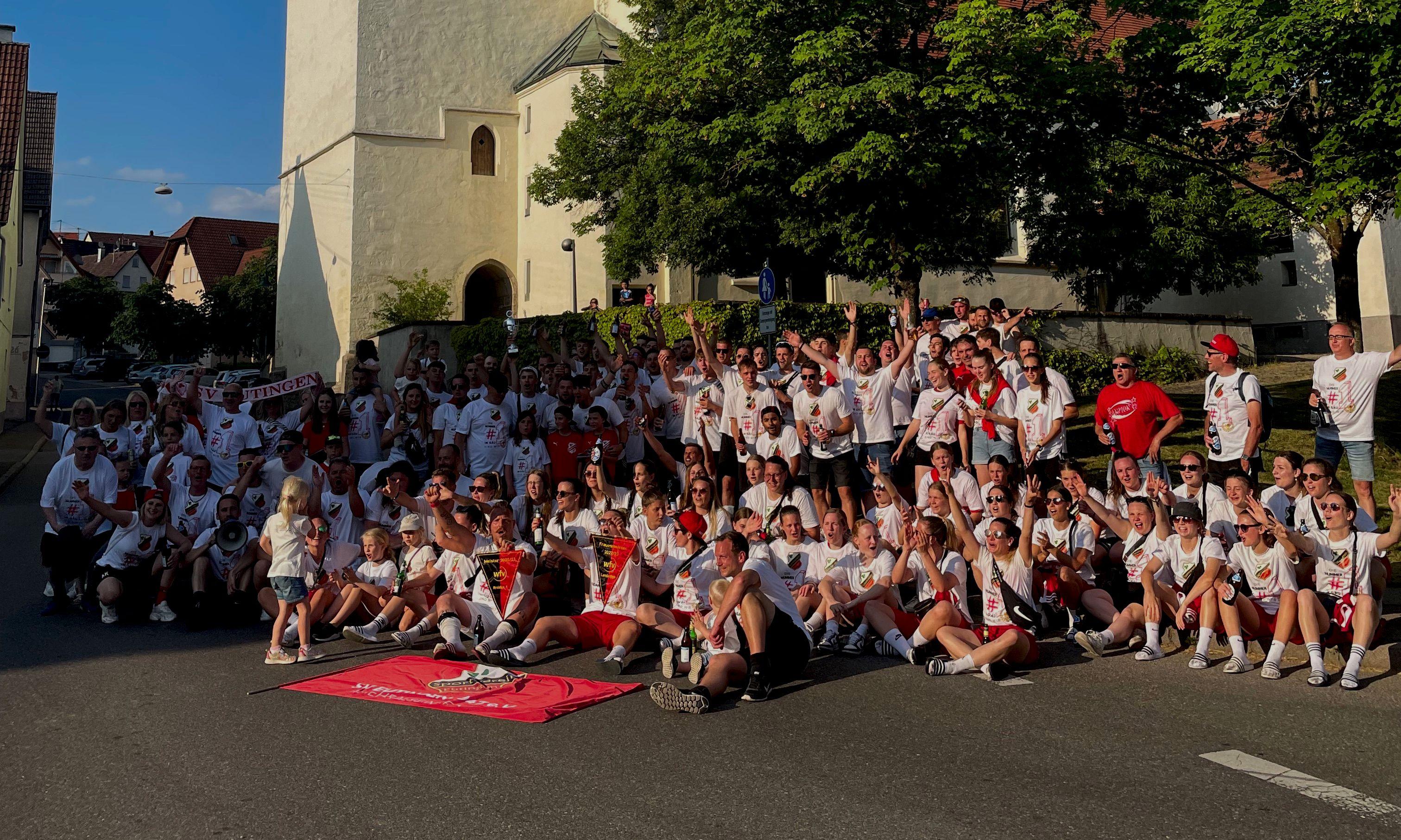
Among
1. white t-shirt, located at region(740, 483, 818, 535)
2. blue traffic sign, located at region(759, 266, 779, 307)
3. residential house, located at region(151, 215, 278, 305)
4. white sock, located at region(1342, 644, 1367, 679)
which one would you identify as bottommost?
white sock, located at region(1342, 644, 1367, 679)

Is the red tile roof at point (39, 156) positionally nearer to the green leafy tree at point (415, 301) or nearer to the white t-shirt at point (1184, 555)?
the green leafy tree at point (415, 301)

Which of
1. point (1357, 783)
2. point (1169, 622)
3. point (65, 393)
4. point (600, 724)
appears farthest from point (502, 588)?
point (65, 393)

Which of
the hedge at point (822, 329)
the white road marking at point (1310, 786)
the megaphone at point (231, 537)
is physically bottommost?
the white road marking at point (1310, 786)

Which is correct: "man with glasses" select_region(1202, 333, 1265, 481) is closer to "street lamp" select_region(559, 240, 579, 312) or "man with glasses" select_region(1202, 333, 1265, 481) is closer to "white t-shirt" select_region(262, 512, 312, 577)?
"white t-shirt" select_region(262, 512, 312, 577)

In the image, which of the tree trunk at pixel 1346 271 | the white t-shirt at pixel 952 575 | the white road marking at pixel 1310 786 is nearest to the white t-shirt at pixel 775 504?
the white t-shirt at pixel 952 575

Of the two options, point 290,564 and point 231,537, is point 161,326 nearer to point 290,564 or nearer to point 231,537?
point 231,537

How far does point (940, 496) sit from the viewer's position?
8914 millimetres

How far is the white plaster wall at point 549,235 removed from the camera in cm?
3538

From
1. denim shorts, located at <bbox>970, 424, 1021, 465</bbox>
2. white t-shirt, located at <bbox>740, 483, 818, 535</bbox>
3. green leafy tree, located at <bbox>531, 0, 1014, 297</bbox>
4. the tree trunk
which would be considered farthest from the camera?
the tree trunk

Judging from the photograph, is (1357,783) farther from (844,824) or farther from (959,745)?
(844,824)

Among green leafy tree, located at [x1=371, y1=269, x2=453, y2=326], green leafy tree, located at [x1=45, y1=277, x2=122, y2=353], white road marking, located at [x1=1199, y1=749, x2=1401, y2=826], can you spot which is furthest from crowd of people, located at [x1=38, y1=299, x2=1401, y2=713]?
green leafy tree, located at [x1=45, y1=277, x2=122, y2=353]

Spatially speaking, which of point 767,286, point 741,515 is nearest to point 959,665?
point 741,515

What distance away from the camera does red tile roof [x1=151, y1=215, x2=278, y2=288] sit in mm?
89375

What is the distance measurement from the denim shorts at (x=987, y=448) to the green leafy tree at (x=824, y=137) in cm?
538
